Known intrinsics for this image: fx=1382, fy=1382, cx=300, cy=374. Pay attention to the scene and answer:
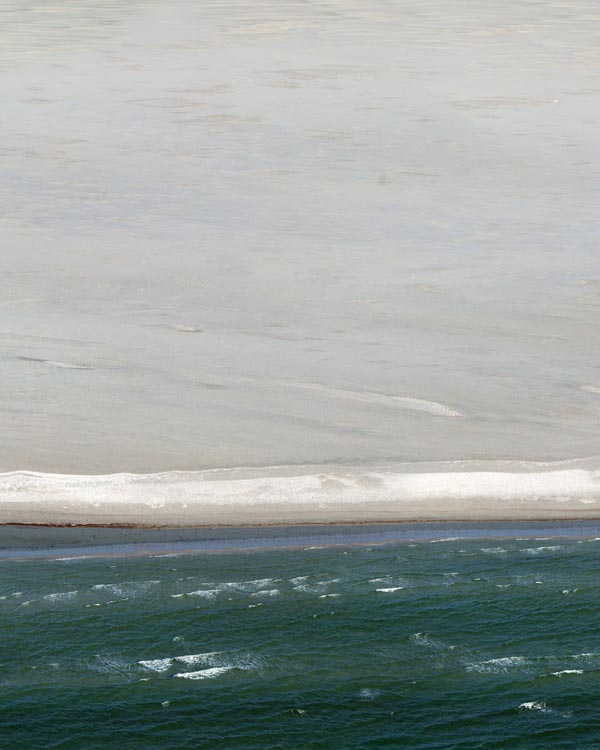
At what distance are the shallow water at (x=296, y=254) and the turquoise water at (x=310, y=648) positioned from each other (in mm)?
947

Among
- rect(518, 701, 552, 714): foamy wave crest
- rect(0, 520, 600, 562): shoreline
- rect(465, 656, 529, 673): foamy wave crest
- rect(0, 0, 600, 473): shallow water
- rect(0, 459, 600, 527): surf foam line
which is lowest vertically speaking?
rect(518, 701, 552, 714): foamy wave crest

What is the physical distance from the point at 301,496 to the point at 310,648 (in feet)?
4.25

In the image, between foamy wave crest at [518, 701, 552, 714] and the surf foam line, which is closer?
foamy wave crest at [518, 701, 552, 714]

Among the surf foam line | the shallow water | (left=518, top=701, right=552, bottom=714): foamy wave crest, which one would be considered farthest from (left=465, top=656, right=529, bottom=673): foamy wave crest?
the shallow water

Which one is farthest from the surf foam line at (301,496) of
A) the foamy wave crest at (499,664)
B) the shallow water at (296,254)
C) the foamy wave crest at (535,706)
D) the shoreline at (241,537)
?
the foamy wave crest at (535,706)

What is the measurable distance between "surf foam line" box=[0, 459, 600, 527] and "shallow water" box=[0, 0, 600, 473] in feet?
0.59

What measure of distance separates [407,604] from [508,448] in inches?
64.4

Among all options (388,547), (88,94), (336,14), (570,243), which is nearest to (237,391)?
(388,547)

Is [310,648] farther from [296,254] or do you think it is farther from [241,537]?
[296,254]

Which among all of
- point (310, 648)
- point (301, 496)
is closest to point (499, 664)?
point (310, 648)

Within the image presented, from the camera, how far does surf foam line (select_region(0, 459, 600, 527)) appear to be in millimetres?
8742

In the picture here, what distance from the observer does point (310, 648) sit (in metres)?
7.84

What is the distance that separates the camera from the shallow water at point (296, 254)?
9.68 meters

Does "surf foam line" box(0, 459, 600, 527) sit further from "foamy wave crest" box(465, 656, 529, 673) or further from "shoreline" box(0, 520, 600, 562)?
"foamy wave crest" box(465, 656, 529, 673)
